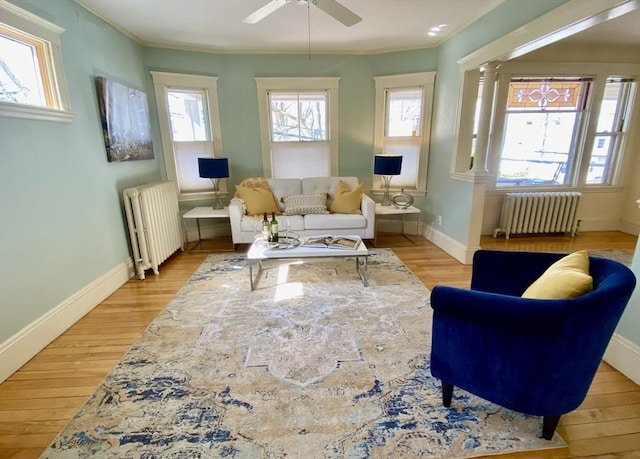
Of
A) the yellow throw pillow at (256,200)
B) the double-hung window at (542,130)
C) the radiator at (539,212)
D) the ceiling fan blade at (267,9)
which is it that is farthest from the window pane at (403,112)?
the ceiling fan blade at (267,9)

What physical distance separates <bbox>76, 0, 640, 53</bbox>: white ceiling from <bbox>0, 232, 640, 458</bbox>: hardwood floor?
2.62 meters

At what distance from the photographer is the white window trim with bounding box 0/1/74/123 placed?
1.94 metres

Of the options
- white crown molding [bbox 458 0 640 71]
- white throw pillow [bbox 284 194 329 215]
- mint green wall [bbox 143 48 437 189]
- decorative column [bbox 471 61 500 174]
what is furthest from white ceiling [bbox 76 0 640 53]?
white throw pillow [bbox 284 194 329 215]

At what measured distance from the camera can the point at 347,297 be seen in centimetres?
276

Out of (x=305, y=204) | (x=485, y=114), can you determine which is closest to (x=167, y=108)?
(x=305, y=204)

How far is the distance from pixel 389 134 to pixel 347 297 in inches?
110

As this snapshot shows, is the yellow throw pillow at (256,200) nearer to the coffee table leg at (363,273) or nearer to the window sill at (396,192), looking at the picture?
the coffee table leg at (363,273)

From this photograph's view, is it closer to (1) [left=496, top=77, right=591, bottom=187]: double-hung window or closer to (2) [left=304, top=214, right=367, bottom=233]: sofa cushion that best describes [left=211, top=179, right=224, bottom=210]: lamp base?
(2) [left=304, top=214, right=367, bottom=233]: sofa cushion

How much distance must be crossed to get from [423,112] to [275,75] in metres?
2.14

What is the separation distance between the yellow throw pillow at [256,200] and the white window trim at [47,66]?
1.90m

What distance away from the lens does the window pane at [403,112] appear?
14.2 feet

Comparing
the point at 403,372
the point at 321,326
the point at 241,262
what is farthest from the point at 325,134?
the point at 403,372

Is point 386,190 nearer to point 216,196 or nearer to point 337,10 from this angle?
point 216,196

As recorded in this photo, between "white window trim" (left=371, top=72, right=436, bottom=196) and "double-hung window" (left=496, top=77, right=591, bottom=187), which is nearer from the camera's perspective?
"white window trim" (left=371, top=72, right=436, bottom=196)
